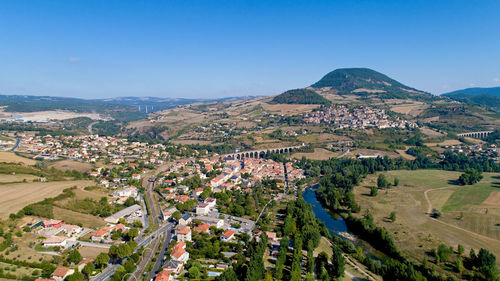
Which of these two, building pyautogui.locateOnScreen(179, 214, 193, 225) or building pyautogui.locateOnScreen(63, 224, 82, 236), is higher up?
building pyautogui.locateOnScreen(63, 224, 82, 236)

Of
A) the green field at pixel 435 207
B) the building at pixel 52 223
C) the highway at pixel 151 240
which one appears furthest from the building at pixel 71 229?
the green field at pixel 435 207

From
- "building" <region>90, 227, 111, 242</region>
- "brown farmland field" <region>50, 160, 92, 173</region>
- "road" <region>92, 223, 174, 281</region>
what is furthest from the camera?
"brown farmland field" <region>50, 160, 92, 173</region>

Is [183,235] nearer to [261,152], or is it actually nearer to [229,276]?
[229,276]

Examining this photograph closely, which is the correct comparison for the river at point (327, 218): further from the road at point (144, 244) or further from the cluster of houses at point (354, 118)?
the cluster of houses at point (354, 118)

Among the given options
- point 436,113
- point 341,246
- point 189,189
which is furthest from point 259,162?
point 436,113

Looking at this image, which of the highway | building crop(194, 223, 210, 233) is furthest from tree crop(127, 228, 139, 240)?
building crop(194, 223, 210, 233)

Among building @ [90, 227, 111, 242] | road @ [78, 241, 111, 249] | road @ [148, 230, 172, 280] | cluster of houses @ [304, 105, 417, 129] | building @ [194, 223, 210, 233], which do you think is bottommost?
road @ [148, 230, 172, 280]

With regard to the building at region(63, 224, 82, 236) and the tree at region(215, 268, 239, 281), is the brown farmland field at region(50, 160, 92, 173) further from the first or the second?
the tree at region(215, 268, 239, 281)

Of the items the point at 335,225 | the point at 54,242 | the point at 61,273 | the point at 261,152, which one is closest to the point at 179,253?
the point at 61,273
